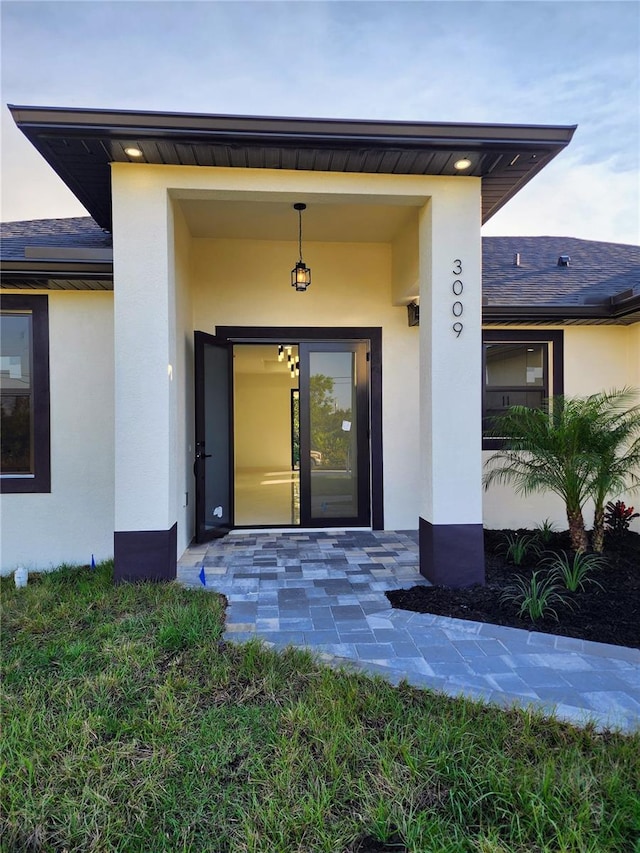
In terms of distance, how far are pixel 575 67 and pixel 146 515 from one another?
27.1ft

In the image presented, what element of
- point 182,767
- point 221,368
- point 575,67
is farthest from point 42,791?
point 575,67

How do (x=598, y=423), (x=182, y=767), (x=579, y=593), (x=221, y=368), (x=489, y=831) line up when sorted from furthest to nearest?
1. (x=221, y=368)
2. (x=598, y=423)
3. (x=579, y=593)
4. (x=182, y=767)
5. (x=489, y=831)

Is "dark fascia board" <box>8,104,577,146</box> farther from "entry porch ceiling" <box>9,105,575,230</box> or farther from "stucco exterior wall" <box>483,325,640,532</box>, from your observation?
"stucco exterior wall" <box>483,325,640,532</box>

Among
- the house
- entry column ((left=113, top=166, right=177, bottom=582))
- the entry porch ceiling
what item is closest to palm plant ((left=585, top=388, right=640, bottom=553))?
the house

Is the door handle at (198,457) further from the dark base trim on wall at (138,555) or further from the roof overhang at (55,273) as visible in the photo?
the roof overhang at (55,273)

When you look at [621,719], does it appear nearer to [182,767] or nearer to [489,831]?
[489,831]

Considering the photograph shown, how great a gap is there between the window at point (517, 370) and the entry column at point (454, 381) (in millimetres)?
2352

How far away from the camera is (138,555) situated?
4254mm

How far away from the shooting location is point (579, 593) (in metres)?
3.96

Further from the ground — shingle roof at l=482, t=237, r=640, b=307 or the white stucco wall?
shingle roof at l=482, t=237, r=640, b=307

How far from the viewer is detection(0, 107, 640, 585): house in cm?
401

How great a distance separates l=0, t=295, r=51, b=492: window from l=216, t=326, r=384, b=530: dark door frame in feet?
7.34

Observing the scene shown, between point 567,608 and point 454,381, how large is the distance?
6.71 ft

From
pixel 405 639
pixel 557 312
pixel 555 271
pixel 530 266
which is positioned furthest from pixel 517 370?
pixel 405 639
